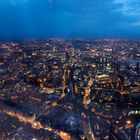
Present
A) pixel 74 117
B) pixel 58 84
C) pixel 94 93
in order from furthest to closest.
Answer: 1. pixel 58 84
2. pixel 94 93
3. pixel 74 117

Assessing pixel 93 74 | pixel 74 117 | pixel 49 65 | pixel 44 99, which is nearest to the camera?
pixel 74 117

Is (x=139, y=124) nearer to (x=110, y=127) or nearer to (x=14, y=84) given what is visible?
(x=110, y=127)

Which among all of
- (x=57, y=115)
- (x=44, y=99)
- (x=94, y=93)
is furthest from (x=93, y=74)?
(x=57, y=115)

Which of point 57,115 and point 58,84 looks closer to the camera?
point 57,115

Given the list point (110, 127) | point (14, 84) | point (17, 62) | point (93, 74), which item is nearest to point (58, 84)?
point (14, 84)

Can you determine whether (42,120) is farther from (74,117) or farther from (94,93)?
(94,93)

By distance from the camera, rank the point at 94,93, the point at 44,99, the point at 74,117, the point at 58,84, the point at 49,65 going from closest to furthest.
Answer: the point at 74,117, the point at 44,99, the point at 94,93, the point at 58,84, the point at 49,65
